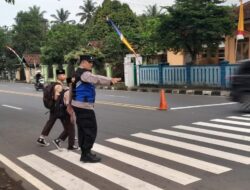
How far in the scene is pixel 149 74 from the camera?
92.5ft

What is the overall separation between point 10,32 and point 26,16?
4.09 m

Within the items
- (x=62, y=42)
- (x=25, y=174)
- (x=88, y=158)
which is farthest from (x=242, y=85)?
(x=62, y=42)

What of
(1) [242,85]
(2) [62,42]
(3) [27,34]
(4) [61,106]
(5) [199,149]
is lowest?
(5) [199,149]

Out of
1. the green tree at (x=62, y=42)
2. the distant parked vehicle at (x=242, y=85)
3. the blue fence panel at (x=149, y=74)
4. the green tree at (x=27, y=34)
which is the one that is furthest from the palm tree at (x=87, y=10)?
the distant parked vehicle at (x=242, y=85)

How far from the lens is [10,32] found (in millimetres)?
68188

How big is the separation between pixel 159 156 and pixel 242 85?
247 inches

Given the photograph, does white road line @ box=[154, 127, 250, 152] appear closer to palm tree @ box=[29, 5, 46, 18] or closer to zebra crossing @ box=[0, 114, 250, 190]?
zebra crossing @ box=[0, 114, 250, 190]

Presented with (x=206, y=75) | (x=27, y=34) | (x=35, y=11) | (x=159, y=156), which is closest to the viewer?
(x=159, y=156)

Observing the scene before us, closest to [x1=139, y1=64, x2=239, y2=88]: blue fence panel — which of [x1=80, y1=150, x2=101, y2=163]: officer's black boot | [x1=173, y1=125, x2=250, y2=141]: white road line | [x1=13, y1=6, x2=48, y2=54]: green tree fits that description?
[x1=173, y1=125, x2=250, y2=141]: white road line

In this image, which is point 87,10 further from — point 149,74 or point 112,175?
point 112,175

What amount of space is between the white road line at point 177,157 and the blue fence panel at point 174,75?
16.8 m

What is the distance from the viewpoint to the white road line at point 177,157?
634 cm

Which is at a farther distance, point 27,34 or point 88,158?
point 27,34

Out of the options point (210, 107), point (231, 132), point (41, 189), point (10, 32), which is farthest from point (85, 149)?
point (10, 32)
